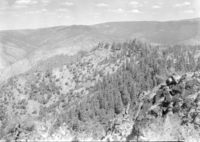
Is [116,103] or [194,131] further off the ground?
[194,131]

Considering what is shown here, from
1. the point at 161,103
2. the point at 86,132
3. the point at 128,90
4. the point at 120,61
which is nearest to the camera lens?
the point at 161,103

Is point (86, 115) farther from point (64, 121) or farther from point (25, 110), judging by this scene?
point (25, 110)

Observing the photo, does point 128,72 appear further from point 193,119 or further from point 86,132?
point 193,119

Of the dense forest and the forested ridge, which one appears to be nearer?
the forested ridge

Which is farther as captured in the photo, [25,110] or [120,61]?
[120,61]

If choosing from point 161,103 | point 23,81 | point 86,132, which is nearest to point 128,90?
point 86,132

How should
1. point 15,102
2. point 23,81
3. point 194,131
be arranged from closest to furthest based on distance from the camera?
point 194,131 < point 15,102 < point 23,81

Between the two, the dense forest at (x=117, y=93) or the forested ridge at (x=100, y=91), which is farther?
the dense forest at (x=117, y=93)

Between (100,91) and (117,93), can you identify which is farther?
(100,91)

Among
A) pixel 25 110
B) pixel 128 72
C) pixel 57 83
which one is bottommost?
pixel 25 110
